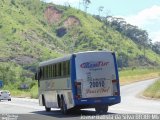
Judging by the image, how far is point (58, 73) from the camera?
2944 cm

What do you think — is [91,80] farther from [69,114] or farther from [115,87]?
[69,114]

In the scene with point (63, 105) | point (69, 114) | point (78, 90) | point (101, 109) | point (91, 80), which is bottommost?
point (69, 114)

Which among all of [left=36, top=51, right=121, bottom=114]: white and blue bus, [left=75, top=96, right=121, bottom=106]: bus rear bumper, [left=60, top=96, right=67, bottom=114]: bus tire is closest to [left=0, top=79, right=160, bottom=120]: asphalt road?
[left=60, top=96, right=67, bottom=114]: bus tire

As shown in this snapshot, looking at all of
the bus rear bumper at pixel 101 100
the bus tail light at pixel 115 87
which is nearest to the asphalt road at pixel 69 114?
the bus rear bumper at pixel 101 100

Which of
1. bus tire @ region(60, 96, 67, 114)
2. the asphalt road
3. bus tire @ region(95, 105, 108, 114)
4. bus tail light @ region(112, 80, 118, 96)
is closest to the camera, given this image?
the asphalt road

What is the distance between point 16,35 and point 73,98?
16285 cm

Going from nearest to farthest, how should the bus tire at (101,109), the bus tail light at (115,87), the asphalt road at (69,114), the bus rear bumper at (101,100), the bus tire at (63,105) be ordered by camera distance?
the asphalt road at (69,114) → the bus rear bumper at (101,100) → the bus tail light at (115,87) → the bus tire at (101,109) → the bus tire at (63,105)

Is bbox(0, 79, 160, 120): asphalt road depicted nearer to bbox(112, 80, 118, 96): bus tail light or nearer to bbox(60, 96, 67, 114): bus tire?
bbox(60, 96, 67, 114): bus tire

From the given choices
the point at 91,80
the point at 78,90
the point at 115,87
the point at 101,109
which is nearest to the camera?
the point at 78,90

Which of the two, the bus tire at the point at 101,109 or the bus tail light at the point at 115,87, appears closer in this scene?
the bus tail light at the point at 115,87

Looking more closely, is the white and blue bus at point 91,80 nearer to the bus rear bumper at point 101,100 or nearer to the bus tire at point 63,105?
the bus rear bumper at point 101,100

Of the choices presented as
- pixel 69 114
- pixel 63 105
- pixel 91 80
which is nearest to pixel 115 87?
pixel 91 80

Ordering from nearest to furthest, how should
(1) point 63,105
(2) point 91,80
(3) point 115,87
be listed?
(2) point 91,80, (3) point 115,87, (1) point 63,105

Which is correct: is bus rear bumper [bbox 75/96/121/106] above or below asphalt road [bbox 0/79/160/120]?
above
